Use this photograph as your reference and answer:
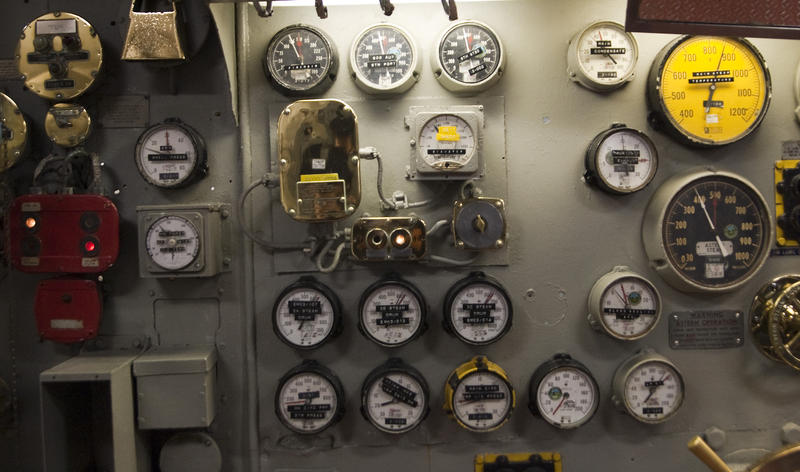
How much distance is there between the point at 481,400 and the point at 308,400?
0.71 m

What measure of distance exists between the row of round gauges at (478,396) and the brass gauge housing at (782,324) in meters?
0.39

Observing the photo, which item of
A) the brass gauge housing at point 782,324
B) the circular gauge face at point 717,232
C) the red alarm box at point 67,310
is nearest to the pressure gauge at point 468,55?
the circular gauge face at point 717,232

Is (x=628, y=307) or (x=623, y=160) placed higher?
(x=623, y=160)

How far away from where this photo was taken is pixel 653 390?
1938 mm

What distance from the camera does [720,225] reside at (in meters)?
1.94

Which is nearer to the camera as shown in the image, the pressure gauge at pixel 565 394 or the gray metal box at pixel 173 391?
the gray metal box at pixel 173 391

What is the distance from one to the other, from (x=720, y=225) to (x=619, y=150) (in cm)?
52

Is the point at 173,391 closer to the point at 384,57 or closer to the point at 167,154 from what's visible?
the point at 167,154

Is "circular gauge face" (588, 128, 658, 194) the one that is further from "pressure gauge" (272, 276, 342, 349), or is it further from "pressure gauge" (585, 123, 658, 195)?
"pressure gauge" (272, 276, 342, 349)

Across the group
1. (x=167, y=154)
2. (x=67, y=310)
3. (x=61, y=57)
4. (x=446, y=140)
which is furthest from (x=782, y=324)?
(x=61, y=57)

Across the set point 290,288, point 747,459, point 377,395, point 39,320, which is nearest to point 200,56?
point 290,288

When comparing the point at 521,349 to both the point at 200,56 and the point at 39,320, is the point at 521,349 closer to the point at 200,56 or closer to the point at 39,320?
the point at 200,56

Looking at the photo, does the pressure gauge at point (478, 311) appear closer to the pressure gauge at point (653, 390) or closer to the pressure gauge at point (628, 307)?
the pressure gauge at point (628, 307)

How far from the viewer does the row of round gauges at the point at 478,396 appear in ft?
6.28
